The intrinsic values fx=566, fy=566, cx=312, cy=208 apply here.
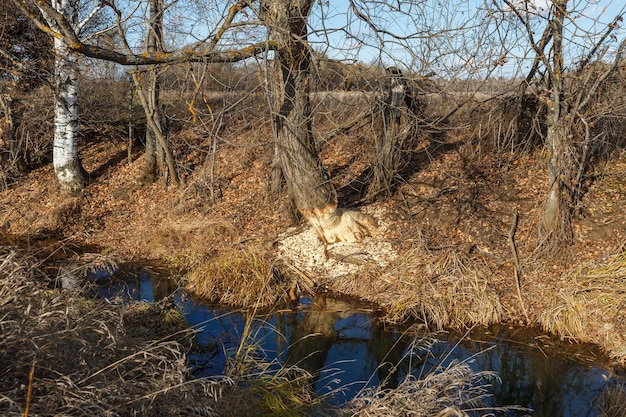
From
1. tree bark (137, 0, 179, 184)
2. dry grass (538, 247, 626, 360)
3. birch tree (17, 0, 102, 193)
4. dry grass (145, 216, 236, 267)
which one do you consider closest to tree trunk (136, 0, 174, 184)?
tree bark (137, 0, 179, 184)

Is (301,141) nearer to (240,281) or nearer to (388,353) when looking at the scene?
(240,281)

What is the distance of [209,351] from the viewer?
263 inches

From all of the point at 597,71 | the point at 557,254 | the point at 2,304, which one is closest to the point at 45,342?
the point at 2,304

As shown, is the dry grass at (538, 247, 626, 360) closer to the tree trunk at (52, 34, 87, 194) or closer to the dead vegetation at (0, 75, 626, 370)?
the dead vegetation at (0, 75, 626, 370)

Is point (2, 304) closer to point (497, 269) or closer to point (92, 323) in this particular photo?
point (92, 323)

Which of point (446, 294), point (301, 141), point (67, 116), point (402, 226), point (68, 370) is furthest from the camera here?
point (67, 116)

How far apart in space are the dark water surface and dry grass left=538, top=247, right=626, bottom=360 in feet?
0.65

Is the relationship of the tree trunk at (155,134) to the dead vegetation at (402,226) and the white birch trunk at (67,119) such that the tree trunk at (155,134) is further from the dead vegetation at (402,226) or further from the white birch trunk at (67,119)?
the white birch trunk at (67,119)

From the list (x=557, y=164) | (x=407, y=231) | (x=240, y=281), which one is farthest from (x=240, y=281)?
(x=557, y=164)

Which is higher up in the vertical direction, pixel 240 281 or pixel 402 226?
pixel 402 226

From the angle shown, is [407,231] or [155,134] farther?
[155,134]

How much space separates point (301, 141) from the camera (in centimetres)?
871

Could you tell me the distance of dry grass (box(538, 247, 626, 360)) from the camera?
22.4 feet

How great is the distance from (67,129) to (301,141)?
630cm
